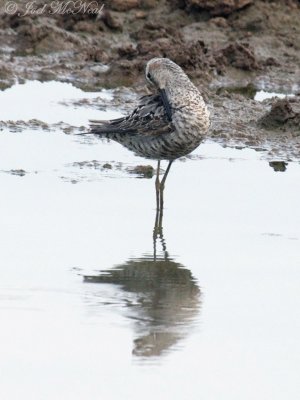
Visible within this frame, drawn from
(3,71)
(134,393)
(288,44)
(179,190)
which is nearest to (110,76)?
(3,71)

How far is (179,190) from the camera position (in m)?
10.6

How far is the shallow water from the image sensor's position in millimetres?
6234

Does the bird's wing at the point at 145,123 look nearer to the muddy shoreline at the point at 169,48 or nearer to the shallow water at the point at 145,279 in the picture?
the shallow water at the point at 145,279

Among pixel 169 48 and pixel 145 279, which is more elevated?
pixel 169 48

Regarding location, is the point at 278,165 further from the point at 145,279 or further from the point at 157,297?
the point at 157,297

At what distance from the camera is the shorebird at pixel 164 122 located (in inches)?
399

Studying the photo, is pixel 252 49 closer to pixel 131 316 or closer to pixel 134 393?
pixel 131 316

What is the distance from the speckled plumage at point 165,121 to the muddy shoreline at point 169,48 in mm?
2962

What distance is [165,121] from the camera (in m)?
10.2

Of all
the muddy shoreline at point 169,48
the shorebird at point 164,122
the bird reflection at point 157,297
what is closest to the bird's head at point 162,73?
the shorebird at point 164,122

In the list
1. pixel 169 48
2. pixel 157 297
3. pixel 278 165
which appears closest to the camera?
pixel 157 297

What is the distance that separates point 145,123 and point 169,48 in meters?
5.08

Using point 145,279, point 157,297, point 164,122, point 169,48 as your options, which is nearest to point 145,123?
point 164,122

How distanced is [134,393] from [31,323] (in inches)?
45.1
